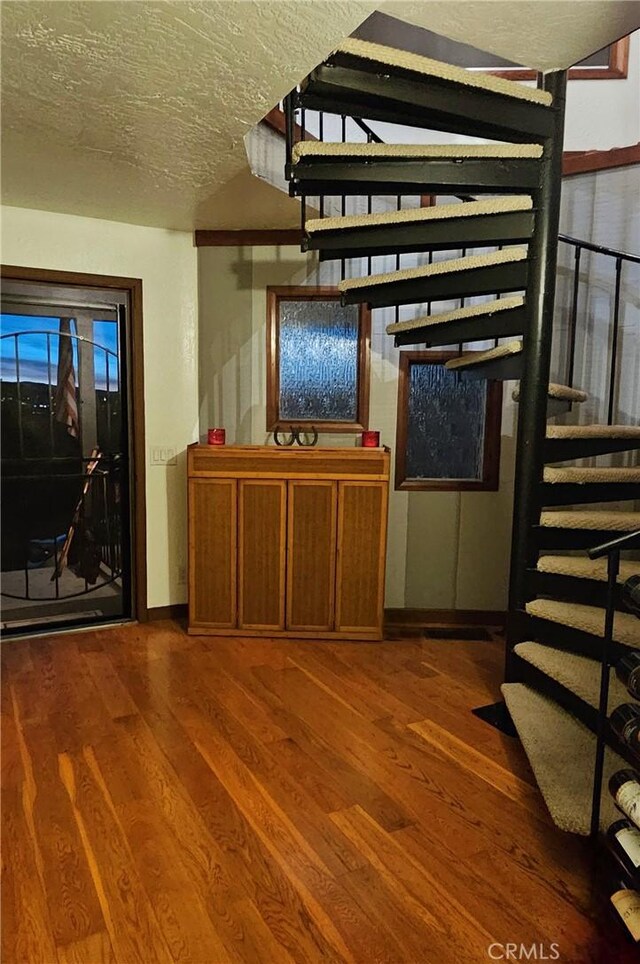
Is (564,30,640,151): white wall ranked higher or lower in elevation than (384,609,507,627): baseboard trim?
higher

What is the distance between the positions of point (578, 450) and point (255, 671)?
6.36 ft

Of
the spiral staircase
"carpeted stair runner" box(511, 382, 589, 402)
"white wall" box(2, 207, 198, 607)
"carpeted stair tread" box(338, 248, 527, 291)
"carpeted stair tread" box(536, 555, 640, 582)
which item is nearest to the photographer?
the spiral staircase

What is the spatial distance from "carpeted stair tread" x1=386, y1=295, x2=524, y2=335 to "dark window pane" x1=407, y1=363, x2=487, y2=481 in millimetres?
710

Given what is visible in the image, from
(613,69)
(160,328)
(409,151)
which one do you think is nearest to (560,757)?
(409,151)

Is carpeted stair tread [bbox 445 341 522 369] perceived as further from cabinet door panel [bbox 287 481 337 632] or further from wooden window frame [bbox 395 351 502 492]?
cabinet door panel [bbox 287 481 337 632]

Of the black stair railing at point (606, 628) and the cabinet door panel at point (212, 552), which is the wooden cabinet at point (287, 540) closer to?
the cabinet door panel at point (212, 552)

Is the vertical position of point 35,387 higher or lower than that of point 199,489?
higher

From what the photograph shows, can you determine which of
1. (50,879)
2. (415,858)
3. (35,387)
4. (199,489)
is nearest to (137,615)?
(199,489)

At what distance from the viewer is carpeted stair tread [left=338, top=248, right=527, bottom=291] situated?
2547 mm

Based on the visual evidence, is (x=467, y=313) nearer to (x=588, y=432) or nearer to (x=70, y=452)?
(x=588, y=432)

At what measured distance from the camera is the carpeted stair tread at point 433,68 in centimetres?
201

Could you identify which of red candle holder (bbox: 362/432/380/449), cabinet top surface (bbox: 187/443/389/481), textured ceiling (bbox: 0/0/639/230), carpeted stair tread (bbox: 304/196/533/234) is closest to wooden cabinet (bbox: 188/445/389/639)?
cabinet top surface (bbox: 187/443/389/481)

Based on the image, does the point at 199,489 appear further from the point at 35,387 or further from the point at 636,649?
the point at 636,649

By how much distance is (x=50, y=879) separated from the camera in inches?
69.6
